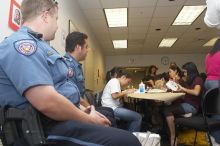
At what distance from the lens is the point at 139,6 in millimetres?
5387

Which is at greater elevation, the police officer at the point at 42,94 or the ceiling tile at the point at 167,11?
the ceiling tile at the point at 167,11

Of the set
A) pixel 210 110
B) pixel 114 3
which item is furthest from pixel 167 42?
pixel 210 110

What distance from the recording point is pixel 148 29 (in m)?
7.20

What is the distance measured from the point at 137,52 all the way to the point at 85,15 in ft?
17.3

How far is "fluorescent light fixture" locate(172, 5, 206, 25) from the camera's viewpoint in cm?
558

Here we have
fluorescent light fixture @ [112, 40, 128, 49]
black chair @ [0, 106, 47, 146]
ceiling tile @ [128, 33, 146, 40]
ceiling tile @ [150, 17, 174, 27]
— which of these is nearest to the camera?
black chair @ [0, 106, 47, 146]

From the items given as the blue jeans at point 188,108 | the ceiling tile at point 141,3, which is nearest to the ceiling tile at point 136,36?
the ceiling tile at point 141,3

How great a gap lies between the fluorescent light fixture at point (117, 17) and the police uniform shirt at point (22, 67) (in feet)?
15.2

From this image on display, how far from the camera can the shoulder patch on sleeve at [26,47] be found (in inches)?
42.6

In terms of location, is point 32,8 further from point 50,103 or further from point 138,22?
point 138,22

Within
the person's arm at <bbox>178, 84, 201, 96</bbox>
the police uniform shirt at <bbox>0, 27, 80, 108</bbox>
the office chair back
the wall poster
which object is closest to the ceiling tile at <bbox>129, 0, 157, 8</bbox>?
the person's arm at <bbox>178, 84, 201, 96</bbox>

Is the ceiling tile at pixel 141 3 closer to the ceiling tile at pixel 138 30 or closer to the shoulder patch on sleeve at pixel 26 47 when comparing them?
the ceiling tile at pixel 138 30

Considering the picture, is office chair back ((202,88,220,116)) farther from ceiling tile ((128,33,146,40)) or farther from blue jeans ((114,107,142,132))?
ceiling tile ((128,33,146,40))

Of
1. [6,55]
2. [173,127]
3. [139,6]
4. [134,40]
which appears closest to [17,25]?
[6,55]
